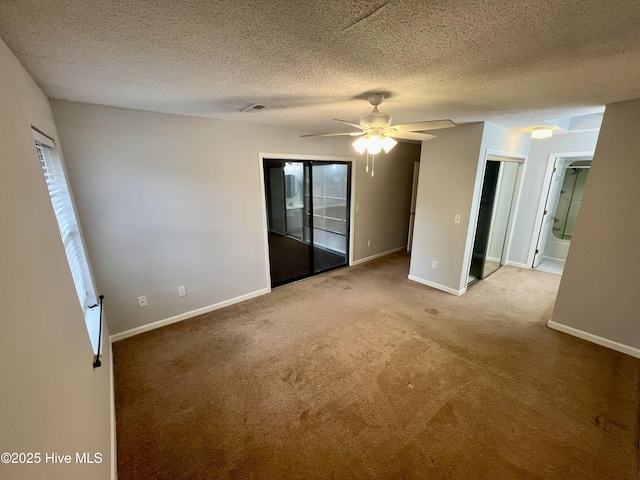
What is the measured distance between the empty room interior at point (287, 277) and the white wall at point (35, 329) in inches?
0.5

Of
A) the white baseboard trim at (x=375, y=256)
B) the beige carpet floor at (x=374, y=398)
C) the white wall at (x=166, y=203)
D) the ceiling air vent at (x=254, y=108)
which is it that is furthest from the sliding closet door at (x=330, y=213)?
the beige carpet floor at (x=374, y=398)

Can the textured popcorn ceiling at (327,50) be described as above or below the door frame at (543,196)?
above

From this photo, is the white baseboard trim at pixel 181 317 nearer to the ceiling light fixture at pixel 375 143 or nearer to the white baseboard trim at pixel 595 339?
the ceiling light fixture at pixel 375 143

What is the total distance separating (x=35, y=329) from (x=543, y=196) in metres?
5.79

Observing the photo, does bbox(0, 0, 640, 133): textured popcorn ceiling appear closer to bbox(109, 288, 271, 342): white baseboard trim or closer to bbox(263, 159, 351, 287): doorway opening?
bbox(263, 159, 351, 287): doorway opening

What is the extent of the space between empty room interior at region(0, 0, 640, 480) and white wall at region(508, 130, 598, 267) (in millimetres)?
54

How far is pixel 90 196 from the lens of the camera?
2.29 metres

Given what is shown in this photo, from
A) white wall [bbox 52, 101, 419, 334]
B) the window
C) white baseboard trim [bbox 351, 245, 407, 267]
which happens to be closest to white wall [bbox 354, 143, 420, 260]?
white baseboard trim [bbox 351, 245, 407, 267]

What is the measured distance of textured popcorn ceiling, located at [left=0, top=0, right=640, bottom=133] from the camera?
948 mm

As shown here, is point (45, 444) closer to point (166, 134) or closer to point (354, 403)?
point (354, 403)

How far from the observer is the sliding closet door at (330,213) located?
442 centimetres

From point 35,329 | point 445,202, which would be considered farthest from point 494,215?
point 35,329

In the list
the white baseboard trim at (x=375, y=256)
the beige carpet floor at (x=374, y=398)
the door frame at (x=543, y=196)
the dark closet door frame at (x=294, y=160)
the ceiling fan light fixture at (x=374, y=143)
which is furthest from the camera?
the white baseboard trim at (x=375, y=256)

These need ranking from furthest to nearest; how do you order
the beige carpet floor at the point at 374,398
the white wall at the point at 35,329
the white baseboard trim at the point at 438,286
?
the white baseboard trim at the point at 438,286 < the beige carpet floor at the point at 374,398 < the white wall at the point at 35,329
